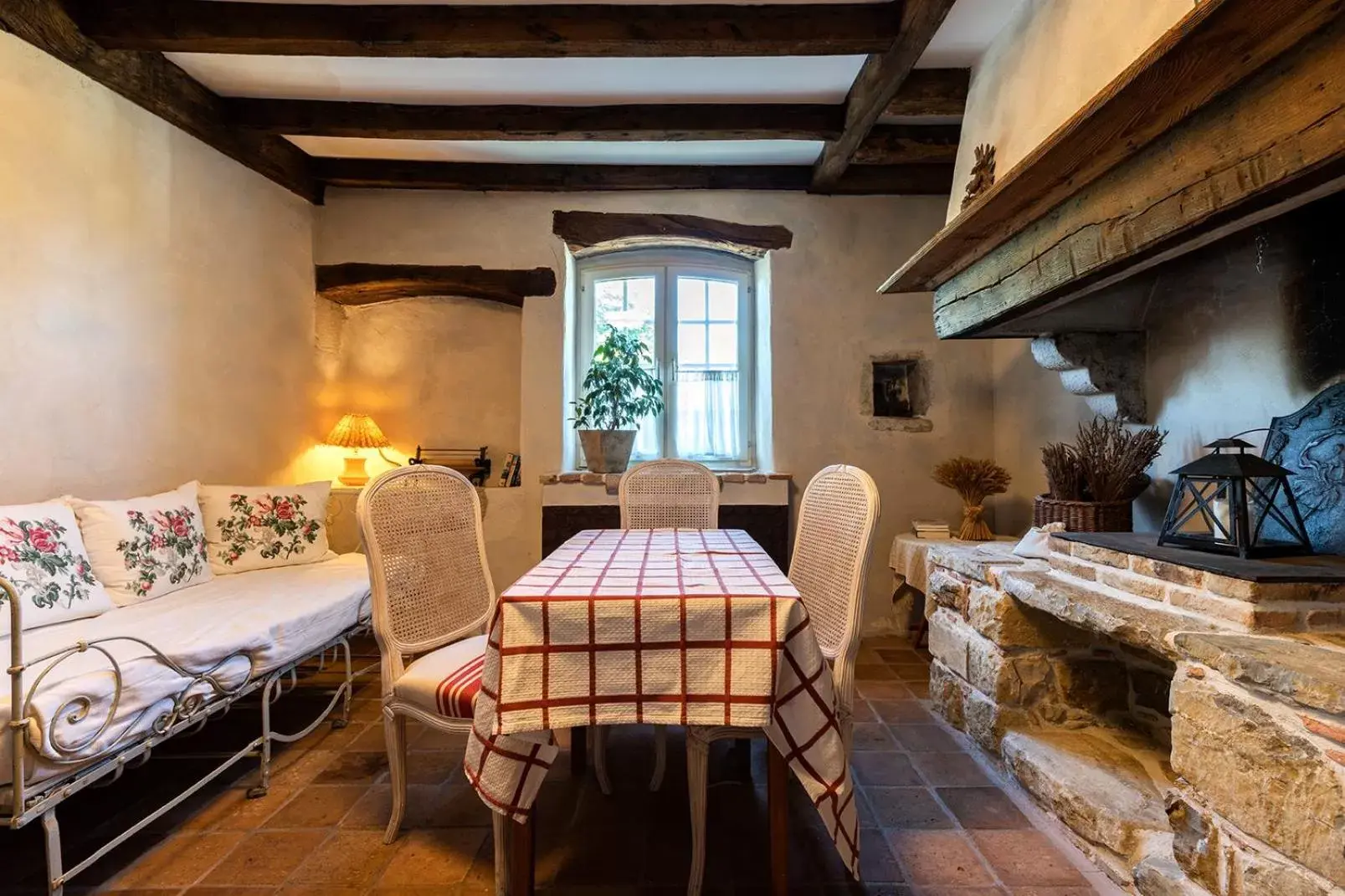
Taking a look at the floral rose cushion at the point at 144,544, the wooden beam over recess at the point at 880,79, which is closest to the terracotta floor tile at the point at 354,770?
the floral rose cushion at the point at 144,544

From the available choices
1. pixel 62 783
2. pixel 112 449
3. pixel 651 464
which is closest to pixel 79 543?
pixel 112 449

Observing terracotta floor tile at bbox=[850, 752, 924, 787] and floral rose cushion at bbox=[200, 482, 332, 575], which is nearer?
terracotta floor tile at bbox=[850, 752, 924, 787]

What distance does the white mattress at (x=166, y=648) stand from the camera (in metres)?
1.23

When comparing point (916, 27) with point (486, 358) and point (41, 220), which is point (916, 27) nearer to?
point (486, 358)

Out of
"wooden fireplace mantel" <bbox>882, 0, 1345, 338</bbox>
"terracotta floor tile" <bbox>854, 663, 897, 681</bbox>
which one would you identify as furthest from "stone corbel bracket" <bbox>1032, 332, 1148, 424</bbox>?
"terracotta floor tile" <bbox>854, 663, 897, 681</bbox>

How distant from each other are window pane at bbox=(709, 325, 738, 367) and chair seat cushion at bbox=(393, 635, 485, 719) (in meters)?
2.47

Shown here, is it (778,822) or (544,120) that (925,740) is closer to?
(778,822)

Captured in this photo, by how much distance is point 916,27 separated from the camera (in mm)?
2010

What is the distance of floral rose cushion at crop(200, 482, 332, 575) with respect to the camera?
2.45 metres

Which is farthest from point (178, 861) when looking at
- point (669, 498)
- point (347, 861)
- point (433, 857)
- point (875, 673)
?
point (875, 673)

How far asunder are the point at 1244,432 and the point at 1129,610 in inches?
31.6

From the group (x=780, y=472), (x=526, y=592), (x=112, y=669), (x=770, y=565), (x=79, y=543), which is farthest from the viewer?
(x=780, y=472)

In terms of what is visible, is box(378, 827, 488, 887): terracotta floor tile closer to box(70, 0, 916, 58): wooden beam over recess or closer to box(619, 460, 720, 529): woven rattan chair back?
box(619, 460, 720, 529): woven rattan chair back

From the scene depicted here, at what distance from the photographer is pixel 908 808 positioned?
1682 millimetres
